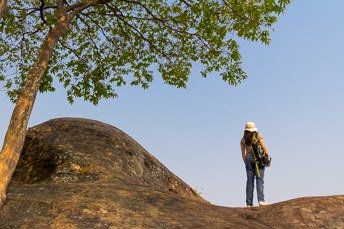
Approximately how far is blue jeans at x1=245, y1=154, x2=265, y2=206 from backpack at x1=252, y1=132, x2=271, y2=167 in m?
0.15

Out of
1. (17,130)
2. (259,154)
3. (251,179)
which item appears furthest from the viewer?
(251,179)

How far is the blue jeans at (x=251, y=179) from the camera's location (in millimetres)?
12188

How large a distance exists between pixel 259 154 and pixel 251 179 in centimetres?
81

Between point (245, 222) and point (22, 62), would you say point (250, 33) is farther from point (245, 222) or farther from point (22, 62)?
point (22, 62)

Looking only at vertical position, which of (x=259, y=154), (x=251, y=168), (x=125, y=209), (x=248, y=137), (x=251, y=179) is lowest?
(x=125, y=209)

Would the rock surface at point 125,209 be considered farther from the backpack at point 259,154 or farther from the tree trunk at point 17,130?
the backpack at point 259,154

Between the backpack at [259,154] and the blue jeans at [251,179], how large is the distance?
0.51 ft

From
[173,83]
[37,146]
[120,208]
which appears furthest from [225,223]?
[173,83]

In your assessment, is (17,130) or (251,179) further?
(251,179)

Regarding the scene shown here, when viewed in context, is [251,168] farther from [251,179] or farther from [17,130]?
[17,130]

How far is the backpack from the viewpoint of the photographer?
12117 mm

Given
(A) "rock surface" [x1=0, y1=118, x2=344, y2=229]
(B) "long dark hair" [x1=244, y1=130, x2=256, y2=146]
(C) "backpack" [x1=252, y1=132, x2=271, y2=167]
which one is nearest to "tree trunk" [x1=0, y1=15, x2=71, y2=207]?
(A) "rock surface" [x1=0, y1=118, x2=344, y2=229]

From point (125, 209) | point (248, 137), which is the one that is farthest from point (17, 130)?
point (248, 137)

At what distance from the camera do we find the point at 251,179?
12.3 metres
